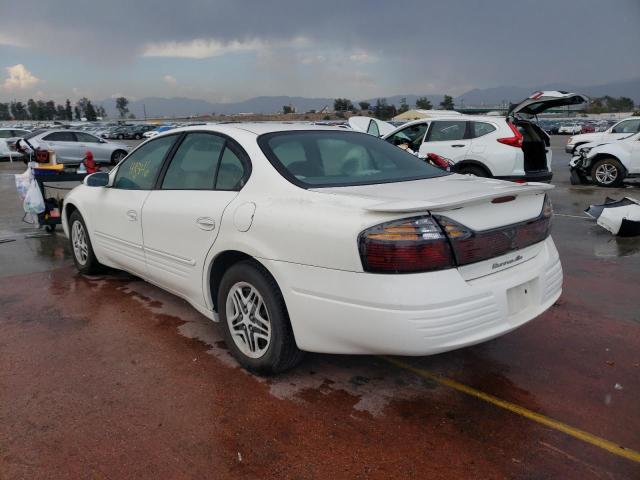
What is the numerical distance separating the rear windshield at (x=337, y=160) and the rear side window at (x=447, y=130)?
627cm

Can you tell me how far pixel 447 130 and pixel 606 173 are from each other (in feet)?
15.7

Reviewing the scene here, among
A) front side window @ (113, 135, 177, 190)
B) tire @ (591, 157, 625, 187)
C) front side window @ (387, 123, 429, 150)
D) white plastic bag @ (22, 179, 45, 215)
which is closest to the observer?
front side window @ (113, 135, 177, 190)

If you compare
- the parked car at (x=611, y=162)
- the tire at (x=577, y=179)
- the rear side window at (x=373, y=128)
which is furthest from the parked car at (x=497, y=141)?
the tire at (x=577, y=179)

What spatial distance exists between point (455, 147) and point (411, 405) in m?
7.57

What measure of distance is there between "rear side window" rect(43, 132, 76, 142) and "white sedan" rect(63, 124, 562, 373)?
683 inches

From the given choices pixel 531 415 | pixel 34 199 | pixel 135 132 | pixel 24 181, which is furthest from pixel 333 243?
pixel 135 132

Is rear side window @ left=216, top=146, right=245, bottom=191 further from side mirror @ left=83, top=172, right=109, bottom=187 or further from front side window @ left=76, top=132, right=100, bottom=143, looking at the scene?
front side window @ left=76, top=132, right=100, bottom=143

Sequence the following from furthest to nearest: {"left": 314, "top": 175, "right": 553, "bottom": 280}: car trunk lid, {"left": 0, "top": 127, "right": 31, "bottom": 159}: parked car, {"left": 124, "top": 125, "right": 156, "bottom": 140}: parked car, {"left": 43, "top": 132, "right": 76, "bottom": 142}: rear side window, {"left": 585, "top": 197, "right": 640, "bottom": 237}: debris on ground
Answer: {"left": 124, "top": 125, "right": 156, "bottom": 140}: parked car < {"left": 0, "top": 127, "right": 31, "bottom": 159}: parked car < {"left": 43, "top": 132, "right": 76, "bottom": 142}: rear side window < {"left": 585, "top": 197, "right": 640, "bottom": 237}: debris on ground < {"left": 314, "top": 175, "right": 553, "bottom": 280}: car trunk lid

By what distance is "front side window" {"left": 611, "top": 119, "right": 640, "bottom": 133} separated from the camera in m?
16.0

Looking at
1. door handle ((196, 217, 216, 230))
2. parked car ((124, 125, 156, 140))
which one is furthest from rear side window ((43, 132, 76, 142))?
parked car ((124, 125, 156, 140))

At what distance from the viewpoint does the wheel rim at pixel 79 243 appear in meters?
5.22

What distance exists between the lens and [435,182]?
3377mm

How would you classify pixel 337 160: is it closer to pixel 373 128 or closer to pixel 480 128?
pixel 480 128

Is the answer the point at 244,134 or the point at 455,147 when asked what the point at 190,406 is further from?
the point at 455,147
